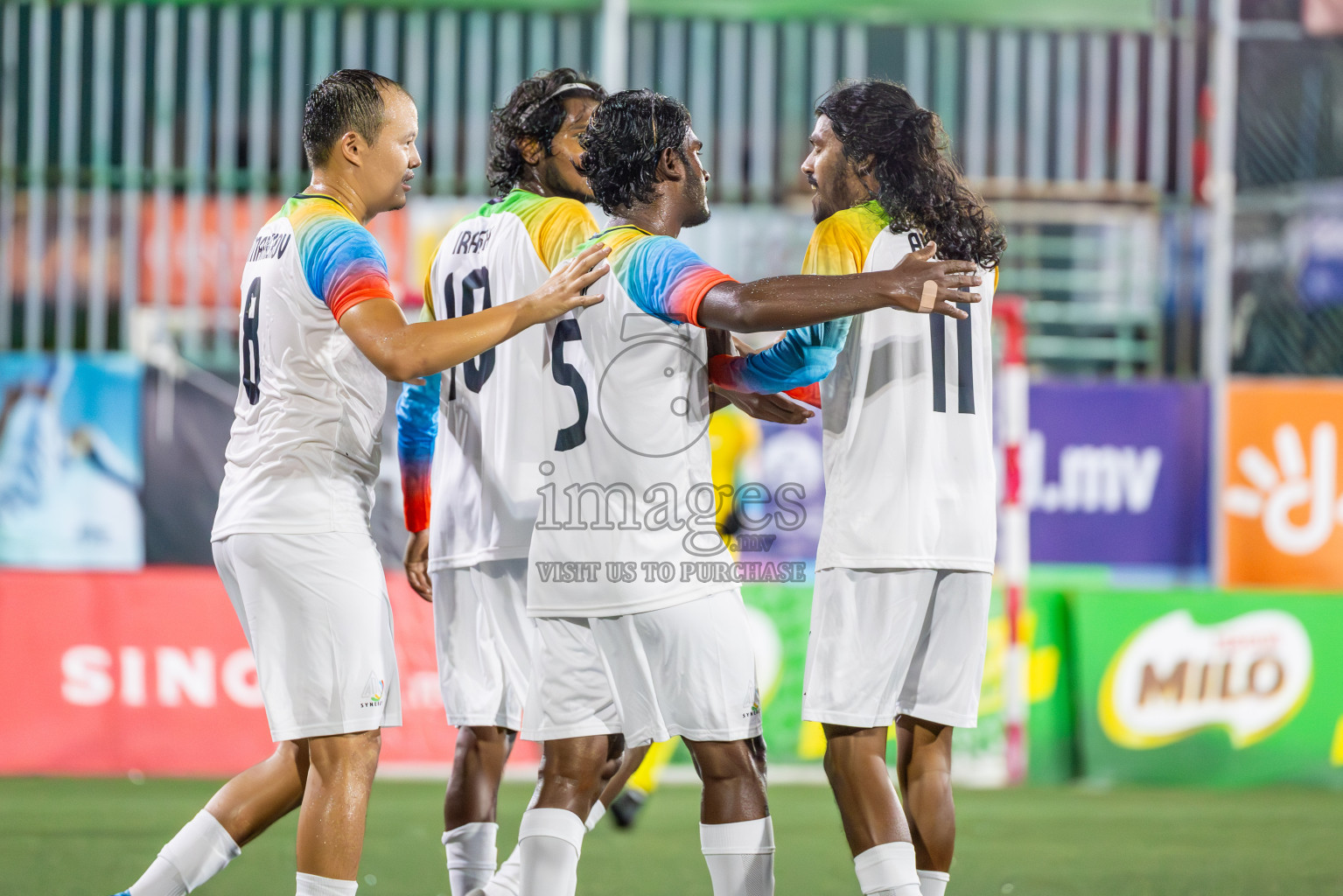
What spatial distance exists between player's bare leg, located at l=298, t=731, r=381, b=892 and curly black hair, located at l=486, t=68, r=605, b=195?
1672 millimetres

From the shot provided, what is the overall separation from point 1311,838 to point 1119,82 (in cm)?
540

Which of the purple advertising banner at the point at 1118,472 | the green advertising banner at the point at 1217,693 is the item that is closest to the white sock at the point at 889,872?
the green advertising banner at the point at 1217,693

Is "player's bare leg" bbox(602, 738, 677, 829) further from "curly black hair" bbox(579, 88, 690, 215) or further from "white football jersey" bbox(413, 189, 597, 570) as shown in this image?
"curly black hair" bbox(579, 88, 690, 215)

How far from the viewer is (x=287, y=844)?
5.79 m

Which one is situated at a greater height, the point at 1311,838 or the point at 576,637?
the point at 576,637

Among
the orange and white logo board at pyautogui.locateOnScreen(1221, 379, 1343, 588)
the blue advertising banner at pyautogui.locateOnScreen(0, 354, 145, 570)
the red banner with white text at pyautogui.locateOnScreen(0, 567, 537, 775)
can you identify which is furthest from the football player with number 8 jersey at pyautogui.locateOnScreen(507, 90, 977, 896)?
the orange and white logo board at pyautogui.locateOnScreen(1221, 379, 1343, 588)

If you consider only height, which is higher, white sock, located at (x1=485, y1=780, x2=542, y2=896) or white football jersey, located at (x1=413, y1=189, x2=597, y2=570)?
white football jersey, located at (x1=413, y1=189, x2=597, y2=570)

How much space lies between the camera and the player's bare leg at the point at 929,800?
134 inches

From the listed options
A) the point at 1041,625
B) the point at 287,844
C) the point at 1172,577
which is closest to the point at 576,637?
the point at 287,844

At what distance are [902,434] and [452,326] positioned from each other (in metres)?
0.99

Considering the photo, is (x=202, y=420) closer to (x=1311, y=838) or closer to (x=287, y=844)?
(x=287, y=844)

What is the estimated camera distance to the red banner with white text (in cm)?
766

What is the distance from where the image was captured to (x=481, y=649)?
12.7 feet

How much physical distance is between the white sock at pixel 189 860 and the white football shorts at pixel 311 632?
1.38 ft
